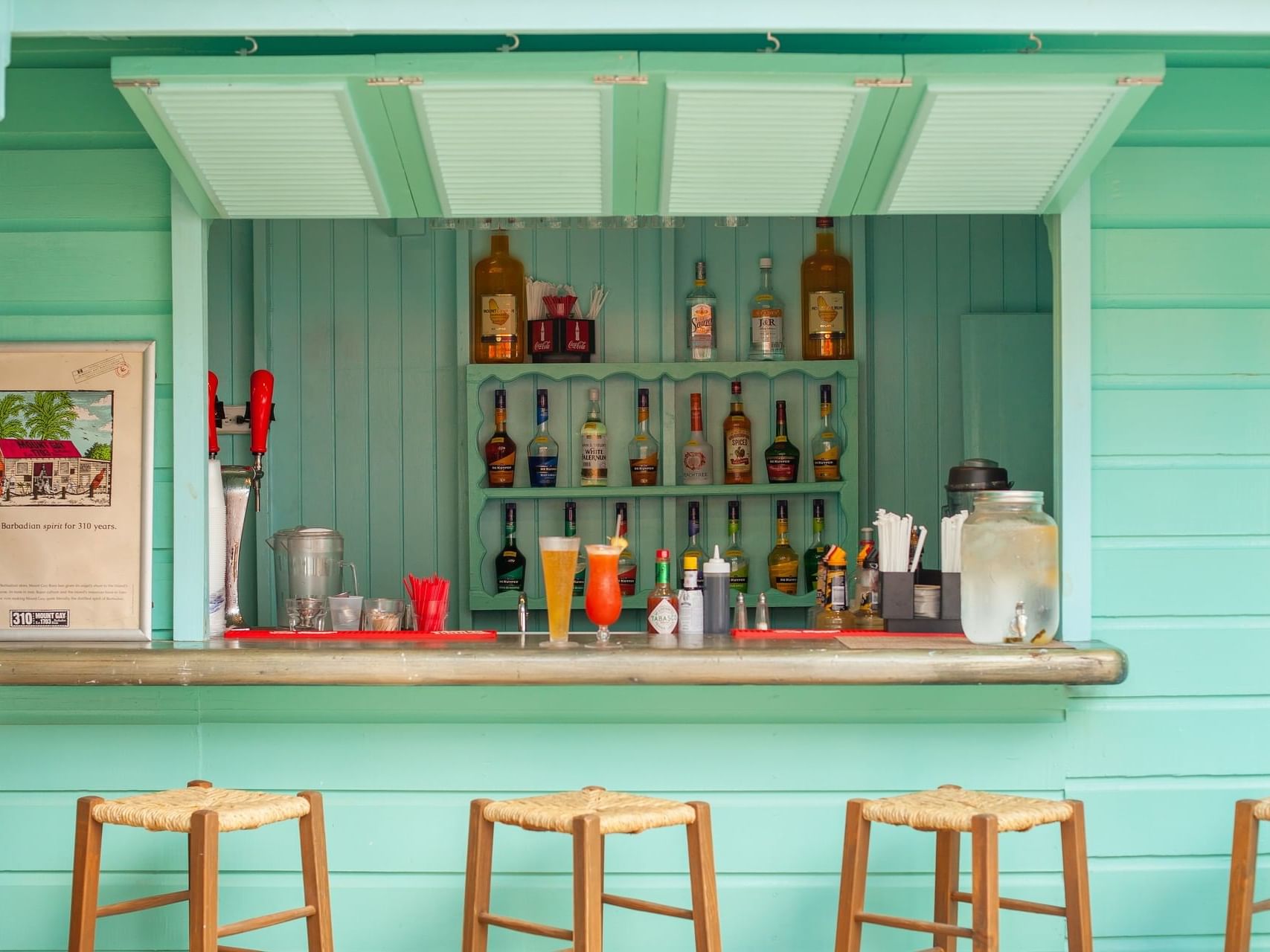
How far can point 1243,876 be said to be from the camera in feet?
7.72

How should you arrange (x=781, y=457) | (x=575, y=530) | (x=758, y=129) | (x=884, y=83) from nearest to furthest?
(x=884, y=83) < (x=758, y=129) < (x=781, y=457) < (x=575, y=530)

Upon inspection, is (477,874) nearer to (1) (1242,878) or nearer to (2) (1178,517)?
(1) (1242,878)

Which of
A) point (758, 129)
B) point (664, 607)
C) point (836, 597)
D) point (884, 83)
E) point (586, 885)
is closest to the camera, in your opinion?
point (586, 885)

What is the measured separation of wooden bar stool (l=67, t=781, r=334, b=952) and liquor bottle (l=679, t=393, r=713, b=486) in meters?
1.90

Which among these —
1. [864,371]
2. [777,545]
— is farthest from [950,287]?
[777,545]

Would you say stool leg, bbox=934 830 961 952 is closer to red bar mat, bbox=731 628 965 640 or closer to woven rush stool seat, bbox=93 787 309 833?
red bar mat, bbox=731 628 965 640

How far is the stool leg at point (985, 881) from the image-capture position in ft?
6.86

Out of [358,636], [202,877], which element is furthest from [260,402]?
[202,877]

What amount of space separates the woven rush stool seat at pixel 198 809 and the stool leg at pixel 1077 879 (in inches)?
51.6

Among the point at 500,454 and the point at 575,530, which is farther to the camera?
the point at 575,530

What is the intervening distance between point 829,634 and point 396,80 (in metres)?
1.37

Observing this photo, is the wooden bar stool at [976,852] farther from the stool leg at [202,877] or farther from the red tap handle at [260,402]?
the red tap handle at [260,402]

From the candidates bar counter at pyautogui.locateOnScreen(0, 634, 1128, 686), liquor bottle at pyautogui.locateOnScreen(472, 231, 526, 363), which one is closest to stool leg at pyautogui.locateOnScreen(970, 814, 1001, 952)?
bar counter at pyautogui.locateOnScreen(0, 634, 1128, 686)

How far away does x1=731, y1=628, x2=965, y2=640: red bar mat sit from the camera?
8.87 feet
